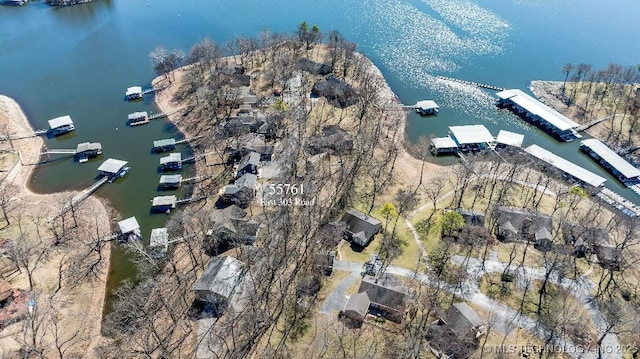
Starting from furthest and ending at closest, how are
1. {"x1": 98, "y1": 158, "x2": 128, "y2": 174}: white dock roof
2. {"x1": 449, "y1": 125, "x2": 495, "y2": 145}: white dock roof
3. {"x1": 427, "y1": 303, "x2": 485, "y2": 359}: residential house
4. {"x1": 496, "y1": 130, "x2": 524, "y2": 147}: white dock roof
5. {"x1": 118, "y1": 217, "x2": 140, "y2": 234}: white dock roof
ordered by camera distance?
{"x1": 449, "y1": 125, "x2": 495, "y2": 145}: white dock roof, {"x1": 496, "y1": 130, "x2": 524, "y2": 147}: white dock roof, {"x1": 98, "y1": 158, "x2": 128, "y2": 174}: white dock roof, {"x1": 118, "y1": 217, "x2": 140, "y2": 234}: white dock roof, {"x1": 427, "y1": 303, "x2": 485, "y2": 359}: residential house

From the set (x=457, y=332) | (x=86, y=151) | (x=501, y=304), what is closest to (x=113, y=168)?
(x=86, y=151)

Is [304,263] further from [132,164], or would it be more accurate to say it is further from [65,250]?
[132,164]

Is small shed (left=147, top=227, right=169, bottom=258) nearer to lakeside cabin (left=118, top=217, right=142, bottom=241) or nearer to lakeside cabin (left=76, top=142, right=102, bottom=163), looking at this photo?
lakeside cabin (left=118, top=217, right=142, bottom=241)

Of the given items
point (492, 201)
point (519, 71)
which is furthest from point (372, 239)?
point (519, 71)

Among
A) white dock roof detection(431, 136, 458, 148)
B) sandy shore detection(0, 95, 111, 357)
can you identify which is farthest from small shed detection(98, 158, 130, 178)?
white dock roof detection(431, 136, 458, 148)

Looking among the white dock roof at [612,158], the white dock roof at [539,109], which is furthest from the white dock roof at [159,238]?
the white dock roof at [612,158]

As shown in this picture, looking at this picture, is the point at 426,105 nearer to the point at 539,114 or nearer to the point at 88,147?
the point at 539,114
